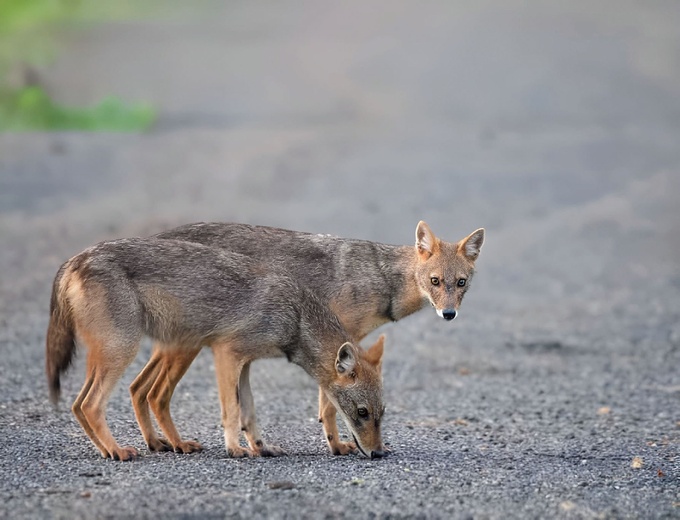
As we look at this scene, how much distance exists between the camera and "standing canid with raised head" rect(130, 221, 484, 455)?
10500mm

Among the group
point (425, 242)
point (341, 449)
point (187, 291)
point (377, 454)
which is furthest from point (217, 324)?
point (425, 242)

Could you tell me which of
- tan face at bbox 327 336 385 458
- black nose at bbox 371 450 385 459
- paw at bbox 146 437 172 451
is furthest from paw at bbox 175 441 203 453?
black nose at bbox 371 450 385 459

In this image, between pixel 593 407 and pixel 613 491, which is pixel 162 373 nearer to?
pixel 613 491

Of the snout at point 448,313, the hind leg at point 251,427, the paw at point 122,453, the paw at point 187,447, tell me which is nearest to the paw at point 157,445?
the paw at point 187,447

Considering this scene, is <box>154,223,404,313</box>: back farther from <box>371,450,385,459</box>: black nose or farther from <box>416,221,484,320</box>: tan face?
<box>371,450,385,459</box>: black nose

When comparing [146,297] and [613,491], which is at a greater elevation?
[146,297]

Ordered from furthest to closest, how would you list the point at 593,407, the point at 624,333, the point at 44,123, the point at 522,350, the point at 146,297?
the point at 44,123, the point at 624,333, the point at 522,350, the point at 593,407, the point at 146,297

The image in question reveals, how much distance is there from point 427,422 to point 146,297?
3.77 m

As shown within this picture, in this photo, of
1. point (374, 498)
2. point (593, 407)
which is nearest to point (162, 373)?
point (374, 498)

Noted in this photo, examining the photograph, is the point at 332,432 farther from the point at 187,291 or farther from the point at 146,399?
the point at 187,291

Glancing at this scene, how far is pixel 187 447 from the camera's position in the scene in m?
9.55

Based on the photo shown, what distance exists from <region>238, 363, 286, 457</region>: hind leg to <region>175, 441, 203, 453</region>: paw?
44 cm

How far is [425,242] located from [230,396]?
9.34 ft

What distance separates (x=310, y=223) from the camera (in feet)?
70.1
